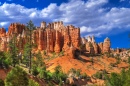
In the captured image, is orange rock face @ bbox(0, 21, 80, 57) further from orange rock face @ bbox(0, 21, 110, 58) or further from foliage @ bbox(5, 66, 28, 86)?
foliage @ bbox(5, 66, 28, 86)

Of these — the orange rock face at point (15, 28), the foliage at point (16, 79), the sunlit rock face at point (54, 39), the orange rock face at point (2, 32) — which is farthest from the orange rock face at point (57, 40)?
the foliage at point (16, 79)

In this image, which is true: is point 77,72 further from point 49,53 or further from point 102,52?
point 102,52

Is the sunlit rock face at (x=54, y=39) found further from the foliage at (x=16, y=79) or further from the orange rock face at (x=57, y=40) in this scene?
the foliage at (x=16, y=79)

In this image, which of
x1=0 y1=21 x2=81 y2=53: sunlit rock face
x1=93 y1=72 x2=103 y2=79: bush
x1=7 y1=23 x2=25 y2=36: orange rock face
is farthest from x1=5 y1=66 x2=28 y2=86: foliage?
x1=7 y1=23 x2=25 y2=36: orange rock face

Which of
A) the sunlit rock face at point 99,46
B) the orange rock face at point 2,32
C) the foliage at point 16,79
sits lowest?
the foliage at point 16,79

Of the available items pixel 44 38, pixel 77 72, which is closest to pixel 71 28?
pixel 44 38

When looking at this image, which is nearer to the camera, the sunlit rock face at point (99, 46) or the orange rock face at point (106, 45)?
the sunlit rock face at point (99, 46)

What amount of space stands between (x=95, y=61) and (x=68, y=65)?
17.1 metres

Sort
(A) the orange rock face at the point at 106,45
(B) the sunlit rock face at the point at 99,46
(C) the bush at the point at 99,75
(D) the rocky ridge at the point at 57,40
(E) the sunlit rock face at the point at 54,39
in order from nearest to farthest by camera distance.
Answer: (C) the bush at the point at 99,75, (D) the rocky ridge at the point at 57,40, (E) the sunlit rock face at the point at 54,39, (B) the sunlit rock face at the point at 99,46, (A) the orange rock face at the point at 106,45

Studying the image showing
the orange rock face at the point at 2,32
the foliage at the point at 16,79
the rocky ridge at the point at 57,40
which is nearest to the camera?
the foliage at the point at 16,79

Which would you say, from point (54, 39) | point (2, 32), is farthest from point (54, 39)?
point (2, 32)

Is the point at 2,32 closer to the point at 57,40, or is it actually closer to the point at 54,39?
the point at 54,39

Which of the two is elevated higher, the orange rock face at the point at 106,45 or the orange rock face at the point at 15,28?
the orange rock face at the point at 15,28

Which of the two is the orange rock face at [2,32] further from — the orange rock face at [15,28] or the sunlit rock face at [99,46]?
the sunlit rock face at [99,46]
